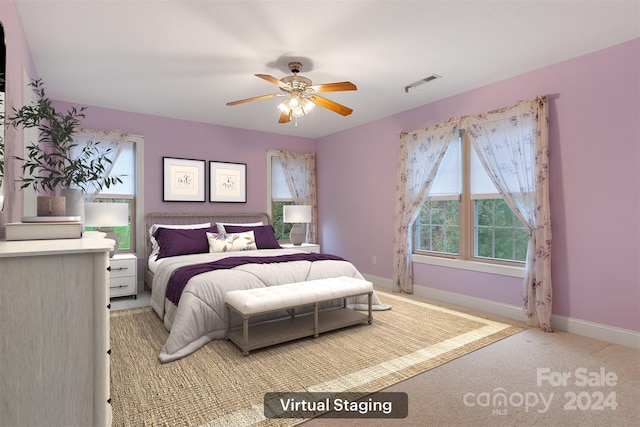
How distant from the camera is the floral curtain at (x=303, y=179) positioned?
19.9ft

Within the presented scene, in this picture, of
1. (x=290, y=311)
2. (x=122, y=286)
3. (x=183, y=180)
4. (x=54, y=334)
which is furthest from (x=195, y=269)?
(x=183, y=180)

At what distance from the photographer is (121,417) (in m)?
1.89

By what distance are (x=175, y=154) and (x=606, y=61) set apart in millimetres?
5066

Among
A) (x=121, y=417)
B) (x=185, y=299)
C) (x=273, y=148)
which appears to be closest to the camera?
(x=121, y=417)

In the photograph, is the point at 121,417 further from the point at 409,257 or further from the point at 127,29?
the point at 409,257

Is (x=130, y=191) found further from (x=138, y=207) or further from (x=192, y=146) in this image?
(x=192, y=146)

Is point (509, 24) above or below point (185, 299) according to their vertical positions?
above

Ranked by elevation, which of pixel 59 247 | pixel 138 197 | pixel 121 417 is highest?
pixel 138 197

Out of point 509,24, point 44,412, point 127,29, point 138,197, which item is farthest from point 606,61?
point 138,197

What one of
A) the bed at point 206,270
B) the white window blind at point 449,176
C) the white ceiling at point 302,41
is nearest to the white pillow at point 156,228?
the bed at point 206,270

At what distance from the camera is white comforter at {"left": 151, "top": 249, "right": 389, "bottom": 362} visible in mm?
2748

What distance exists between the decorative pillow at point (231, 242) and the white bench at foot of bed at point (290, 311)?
4.78ft

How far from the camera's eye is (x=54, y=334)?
1.34 meters

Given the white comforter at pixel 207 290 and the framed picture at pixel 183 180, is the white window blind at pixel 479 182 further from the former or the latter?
the framed picture at pixel 183 180
